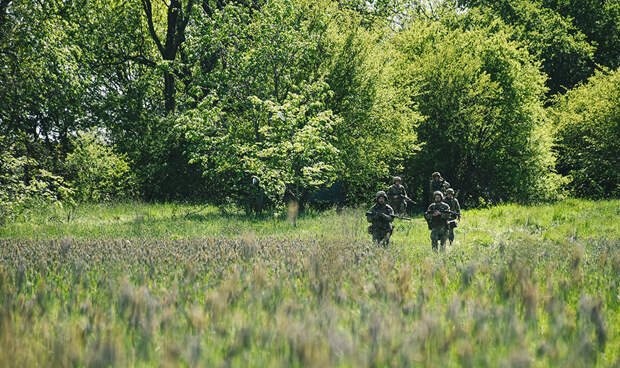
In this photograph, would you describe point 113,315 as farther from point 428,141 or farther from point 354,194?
point 428,141

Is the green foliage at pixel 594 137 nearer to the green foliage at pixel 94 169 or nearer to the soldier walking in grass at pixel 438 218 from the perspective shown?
the soldier walking in grass at pixel 438 218

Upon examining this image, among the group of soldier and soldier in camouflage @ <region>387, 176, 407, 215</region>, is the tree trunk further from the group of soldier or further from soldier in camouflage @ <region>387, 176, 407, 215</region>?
the group of soldier

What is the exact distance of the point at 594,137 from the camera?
2845 cm

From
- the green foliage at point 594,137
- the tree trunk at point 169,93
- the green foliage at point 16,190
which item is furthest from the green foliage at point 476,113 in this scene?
the green foliage at point 16,190

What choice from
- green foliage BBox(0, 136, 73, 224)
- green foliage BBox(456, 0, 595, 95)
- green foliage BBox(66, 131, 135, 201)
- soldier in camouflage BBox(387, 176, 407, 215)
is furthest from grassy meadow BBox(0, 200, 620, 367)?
green foliage BBox(456, 0, 595, 95)

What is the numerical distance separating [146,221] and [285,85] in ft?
28.1

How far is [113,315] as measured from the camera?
373 cm

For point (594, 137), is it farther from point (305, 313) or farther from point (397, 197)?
point (305, 313)

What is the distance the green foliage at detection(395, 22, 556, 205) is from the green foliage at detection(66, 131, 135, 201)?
Result: 52.3 ft

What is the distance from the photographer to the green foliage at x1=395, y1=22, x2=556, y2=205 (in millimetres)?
27750

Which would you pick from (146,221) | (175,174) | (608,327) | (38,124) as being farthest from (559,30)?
(608,327)

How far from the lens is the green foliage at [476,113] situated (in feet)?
91.0

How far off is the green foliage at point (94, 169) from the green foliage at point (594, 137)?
25.9m

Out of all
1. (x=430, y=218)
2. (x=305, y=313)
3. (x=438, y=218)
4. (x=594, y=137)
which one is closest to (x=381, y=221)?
(x=430, y=218)
